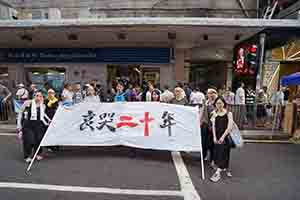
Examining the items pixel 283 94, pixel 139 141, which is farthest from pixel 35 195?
pixel 283 94

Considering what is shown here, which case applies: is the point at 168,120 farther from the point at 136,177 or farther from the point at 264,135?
the point at 264,135

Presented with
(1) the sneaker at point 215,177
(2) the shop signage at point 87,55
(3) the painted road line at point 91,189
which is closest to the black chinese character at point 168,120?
(1) the sneaker at point 215,177

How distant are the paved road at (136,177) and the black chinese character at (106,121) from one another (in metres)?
0.72

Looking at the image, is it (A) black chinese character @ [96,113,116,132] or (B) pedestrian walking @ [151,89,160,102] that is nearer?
(A) black chinese character @ [96,113,116,132]

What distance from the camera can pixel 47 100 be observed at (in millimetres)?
5727

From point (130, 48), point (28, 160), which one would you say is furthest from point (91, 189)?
point (130, 48)

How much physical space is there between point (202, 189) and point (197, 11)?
13.1 metres

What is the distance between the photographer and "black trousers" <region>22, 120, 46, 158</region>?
Answer: 5297mm

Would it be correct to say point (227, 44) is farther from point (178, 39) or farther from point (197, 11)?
point (197, 11)

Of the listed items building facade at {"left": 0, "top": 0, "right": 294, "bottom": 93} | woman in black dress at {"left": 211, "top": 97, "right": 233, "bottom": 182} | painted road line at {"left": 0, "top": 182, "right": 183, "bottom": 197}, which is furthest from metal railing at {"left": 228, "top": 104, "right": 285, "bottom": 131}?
painted road line at {"left": 0, "top": 182, "right": 183, "bottom": 197}

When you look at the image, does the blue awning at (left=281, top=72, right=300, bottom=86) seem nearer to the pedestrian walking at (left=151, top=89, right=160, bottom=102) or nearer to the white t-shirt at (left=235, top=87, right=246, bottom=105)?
the white t-shirt at (left=235, top=87, right=246, bottom=105)

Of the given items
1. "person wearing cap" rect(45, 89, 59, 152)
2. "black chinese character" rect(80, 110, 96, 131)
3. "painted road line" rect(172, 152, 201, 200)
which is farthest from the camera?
"person wearing cap" rect(45, 89, 59, 152)

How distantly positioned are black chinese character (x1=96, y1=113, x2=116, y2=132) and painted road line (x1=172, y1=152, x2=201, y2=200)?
162cm

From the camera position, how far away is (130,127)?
17.6 ft
